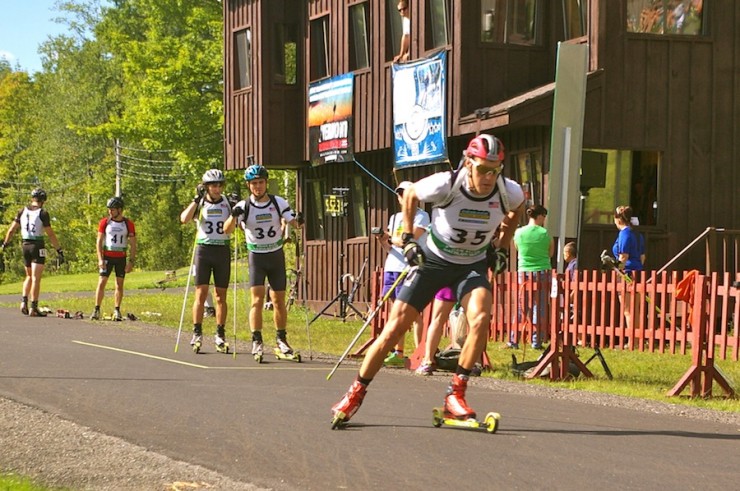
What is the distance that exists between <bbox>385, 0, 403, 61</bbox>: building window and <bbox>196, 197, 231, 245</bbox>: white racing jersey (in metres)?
9.99

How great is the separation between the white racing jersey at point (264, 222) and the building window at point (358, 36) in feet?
40.1

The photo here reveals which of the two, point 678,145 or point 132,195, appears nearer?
point 678,145

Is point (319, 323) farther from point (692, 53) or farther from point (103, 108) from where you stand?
point (103, 108)

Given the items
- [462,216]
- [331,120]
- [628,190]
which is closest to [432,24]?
[331,120]

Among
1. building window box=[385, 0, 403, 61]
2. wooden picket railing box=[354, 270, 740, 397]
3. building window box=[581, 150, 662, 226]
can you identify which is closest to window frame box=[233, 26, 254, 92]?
building window box=[385, 0, 403, 61]

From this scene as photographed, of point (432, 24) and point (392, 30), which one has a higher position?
point (392, 30)

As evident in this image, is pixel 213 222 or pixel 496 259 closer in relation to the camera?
pixel 496 259

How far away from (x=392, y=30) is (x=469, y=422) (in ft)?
57.0

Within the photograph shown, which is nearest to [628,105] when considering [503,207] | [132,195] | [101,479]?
[503,207]

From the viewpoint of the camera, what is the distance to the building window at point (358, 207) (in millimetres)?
28734

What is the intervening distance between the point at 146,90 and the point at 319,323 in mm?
30355

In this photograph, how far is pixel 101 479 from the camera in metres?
7.87

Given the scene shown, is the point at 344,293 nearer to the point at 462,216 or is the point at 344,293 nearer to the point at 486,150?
the point at 462,216

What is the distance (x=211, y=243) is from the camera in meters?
Answer: 17.0
